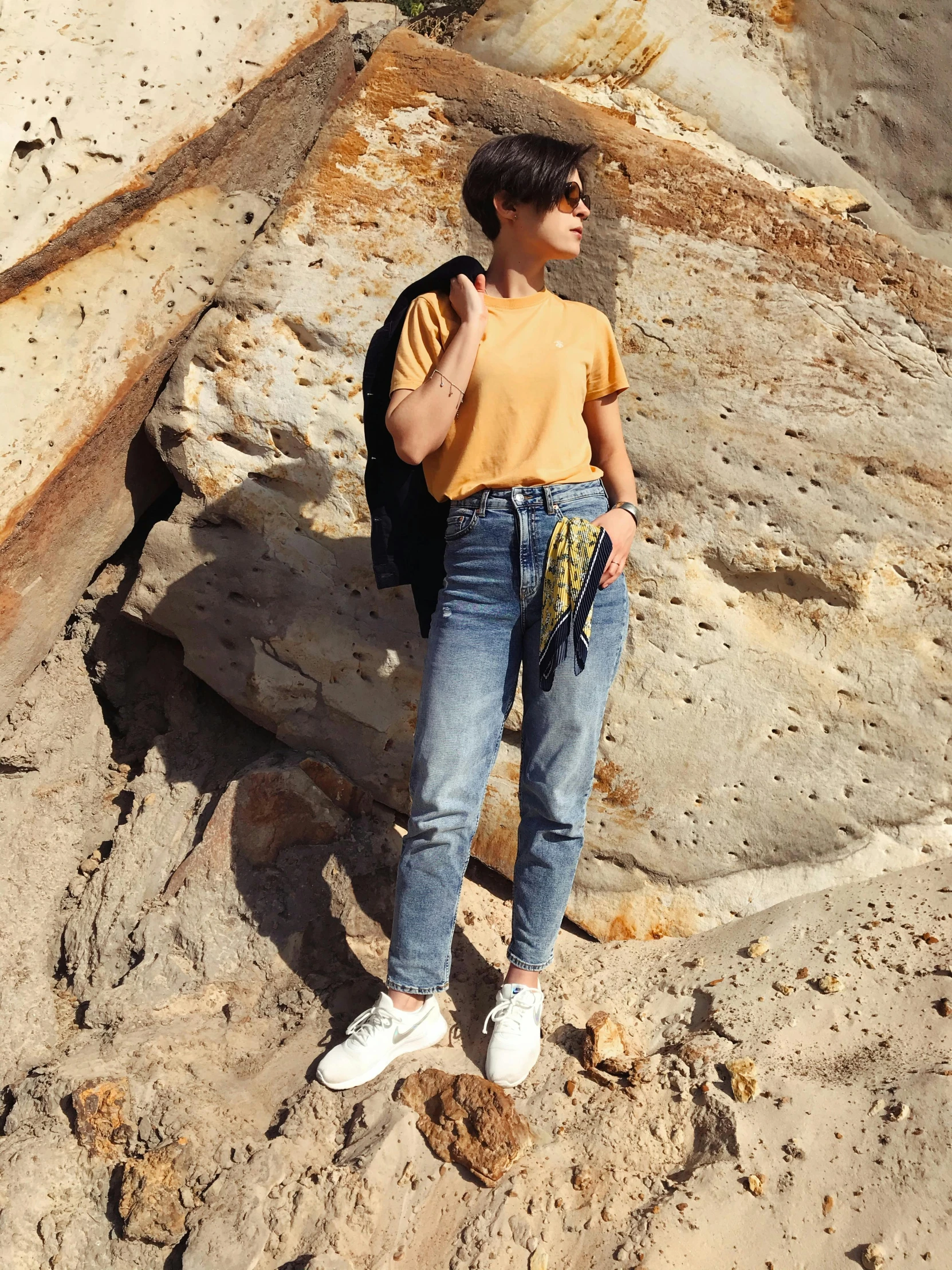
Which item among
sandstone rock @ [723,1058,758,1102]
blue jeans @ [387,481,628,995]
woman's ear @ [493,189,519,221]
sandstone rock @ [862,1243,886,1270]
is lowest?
sandstone rock @ [723,1058,758,1102]

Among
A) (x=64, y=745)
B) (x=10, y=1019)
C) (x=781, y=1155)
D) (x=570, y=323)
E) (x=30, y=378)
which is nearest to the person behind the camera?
(x=781, y=1155)

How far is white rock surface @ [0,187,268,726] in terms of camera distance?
289cm

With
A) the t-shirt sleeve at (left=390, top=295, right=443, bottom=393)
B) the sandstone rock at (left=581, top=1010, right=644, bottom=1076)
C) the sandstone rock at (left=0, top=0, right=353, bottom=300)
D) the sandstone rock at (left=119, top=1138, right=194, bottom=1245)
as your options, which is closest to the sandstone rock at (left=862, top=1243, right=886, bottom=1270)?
the sandstone rock at (left=581, top=1010, right=644, bottom=1076)

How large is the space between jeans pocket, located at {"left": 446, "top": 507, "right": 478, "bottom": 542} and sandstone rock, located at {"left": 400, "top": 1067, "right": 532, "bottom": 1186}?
45.4 inches

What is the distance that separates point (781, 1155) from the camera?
2029 mm

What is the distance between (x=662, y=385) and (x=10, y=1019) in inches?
96.9

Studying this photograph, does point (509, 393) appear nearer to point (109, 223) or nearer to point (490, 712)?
point (490, 712)

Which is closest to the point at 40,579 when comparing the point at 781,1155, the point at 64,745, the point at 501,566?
the point at 64,745

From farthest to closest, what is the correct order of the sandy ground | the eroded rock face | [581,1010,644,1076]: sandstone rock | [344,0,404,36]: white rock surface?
1. [344,0,404,36]: white rock surface
2. the eroded rock face
3. [581,1010,644,1076]: sandstone rock
4. the sandy ground

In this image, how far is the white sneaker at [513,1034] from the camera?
2.25 meters

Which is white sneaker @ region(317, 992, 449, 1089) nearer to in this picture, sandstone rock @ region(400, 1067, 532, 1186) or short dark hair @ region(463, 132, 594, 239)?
sandstone rock @ region(400, 1067, 532, 1186)

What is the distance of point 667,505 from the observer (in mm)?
2938

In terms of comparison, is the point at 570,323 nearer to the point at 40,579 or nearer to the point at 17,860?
the point at 40,579

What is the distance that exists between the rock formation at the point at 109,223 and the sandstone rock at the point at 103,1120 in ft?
4.10
